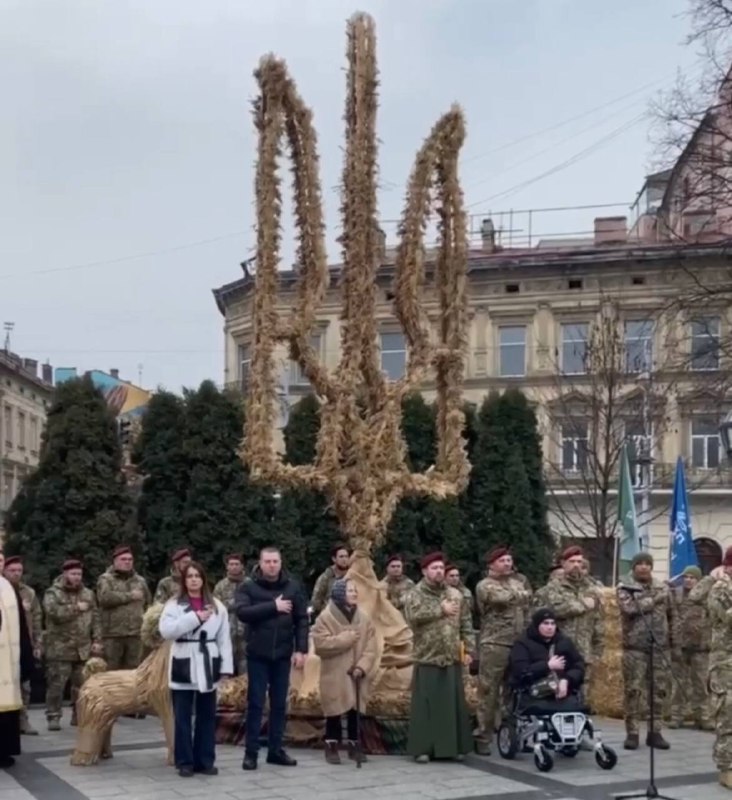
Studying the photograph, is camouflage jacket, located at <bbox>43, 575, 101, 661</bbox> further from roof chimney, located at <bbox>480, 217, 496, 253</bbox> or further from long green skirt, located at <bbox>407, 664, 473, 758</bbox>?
roof chimney, located at <bbox>480, 217, 496, 253</bbox>

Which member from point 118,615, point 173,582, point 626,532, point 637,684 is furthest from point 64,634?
point 626,532

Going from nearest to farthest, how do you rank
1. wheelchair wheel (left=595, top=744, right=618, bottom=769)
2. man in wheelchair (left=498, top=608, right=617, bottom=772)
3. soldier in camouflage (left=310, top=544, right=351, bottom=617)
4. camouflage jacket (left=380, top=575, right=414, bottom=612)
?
wheelchair wheel (left=595, top=744, right=618, bottom=769), man in wheelchair (left=498, top=608, right=617, bottom=772), soldier in camouflage (left=310, top=544, right=351, bottom=617), camouflage jacket (left=380, top=575, right=414, bottom=612)

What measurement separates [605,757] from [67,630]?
5.50m

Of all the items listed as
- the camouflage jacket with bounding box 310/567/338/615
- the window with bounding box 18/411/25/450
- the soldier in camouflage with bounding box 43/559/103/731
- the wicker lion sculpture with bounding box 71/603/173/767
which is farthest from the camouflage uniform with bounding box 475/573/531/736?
the window with bounding box 18/411/25/450

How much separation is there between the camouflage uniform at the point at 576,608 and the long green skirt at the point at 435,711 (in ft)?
4.34

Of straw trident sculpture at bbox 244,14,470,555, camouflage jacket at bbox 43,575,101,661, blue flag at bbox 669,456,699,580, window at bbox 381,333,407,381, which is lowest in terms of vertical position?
camouflage jacket at bbox 43,575,101,661

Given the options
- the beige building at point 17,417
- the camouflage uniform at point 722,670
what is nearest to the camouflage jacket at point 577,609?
the camouflage uniform at point 722,670

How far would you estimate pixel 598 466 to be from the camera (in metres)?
24.2

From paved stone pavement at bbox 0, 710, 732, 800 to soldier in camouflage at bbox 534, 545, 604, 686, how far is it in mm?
1059

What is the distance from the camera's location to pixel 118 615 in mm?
12945

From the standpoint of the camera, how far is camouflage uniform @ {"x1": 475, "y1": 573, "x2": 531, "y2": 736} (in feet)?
34.3

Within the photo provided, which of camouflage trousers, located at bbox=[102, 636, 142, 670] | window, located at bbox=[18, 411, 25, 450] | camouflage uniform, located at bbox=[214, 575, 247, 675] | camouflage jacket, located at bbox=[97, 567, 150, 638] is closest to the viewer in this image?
camouflage uniform, located at bbox=[214, 575, 247, 675]

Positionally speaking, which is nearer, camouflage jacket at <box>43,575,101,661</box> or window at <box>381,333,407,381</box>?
camouflage jacket at <box>43,575,101,661</box>

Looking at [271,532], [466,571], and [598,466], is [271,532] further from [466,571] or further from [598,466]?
[598,466]
